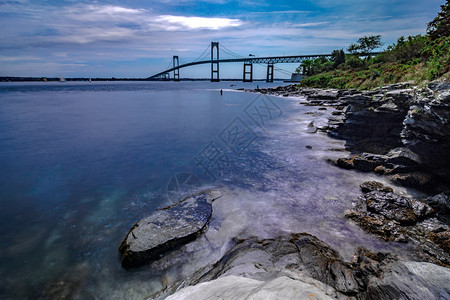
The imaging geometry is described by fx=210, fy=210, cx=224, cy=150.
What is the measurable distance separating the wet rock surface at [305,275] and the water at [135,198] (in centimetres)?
68

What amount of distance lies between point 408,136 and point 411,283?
23.2ft

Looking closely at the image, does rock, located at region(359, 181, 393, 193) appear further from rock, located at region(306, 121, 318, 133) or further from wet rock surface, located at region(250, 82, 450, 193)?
rock, located at region(306, 121, 318, 133)

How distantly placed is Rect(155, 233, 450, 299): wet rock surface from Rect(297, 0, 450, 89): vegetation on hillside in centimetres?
800

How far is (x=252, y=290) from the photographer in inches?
89.0

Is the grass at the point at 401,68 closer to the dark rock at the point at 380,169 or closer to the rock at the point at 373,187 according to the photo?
the dark rock at the point at 380,169


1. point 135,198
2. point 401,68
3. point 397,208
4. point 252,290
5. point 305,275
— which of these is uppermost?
point 401,68

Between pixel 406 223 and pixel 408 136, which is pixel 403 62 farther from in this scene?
pixel 406 223

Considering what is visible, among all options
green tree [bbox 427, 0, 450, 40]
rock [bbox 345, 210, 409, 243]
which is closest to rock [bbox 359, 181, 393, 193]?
rock [bbox 345, 210, 409, 243]

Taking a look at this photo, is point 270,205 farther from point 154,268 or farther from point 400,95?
point 400,95

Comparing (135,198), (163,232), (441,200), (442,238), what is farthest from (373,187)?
(135,198)

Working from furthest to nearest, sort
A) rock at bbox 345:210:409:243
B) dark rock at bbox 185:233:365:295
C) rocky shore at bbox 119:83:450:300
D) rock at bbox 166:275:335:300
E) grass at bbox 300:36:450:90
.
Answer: grass at bbox 300:36:450:90
rock at bbox 345:210:409:243
dark rock at bbox 185:233:365:295
rocky shore at bbox 119:83:450:300
rock at bbox 166:275:335:300

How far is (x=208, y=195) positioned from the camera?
23.0 ft

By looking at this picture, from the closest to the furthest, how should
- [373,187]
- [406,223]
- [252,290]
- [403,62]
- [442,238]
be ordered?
[252,290], [442,238], [406,223], [373,187], [403,62]

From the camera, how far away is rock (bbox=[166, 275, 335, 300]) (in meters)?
2.06
